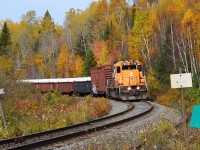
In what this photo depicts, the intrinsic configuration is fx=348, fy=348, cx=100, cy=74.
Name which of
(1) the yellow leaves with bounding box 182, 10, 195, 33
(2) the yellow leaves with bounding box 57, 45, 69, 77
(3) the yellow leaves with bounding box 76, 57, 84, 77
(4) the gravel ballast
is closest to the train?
(1) the yellow leaves with bounding box 182, 10, 195, 33

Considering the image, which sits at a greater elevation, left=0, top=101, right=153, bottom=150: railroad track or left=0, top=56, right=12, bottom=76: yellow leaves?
left=0, top=56, right=12, bottom=76: yellow leaves

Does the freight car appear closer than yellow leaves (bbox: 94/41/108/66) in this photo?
Yes

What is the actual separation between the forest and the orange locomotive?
4.53 metres

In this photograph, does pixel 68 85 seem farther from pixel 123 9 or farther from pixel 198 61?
pixel 123 9

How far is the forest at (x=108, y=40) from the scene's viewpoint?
3903 cm

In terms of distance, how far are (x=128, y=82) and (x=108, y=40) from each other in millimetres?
39694

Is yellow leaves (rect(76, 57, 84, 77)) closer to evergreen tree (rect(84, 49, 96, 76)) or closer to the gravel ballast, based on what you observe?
evergreen tree (rect(84, 49, 96, 76))

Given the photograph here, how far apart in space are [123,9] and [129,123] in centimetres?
5985

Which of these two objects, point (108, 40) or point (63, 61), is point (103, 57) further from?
point (63, 61)

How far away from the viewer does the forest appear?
128 feet

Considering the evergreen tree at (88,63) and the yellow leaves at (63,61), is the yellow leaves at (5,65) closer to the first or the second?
the yellow leaves at (63,61)

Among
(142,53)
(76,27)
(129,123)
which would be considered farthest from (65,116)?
(76,27)

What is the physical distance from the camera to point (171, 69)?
133 ft

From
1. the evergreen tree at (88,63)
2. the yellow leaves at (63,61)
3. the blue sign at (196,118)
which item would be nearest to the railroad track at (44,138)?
the blue sign at (196,118)
